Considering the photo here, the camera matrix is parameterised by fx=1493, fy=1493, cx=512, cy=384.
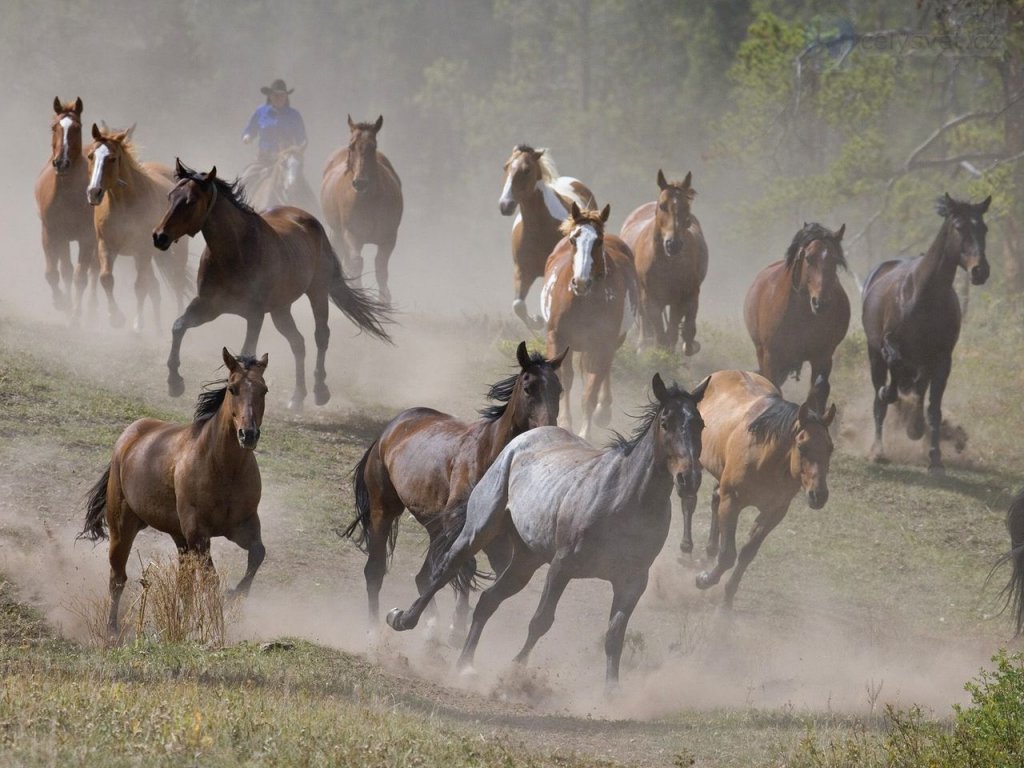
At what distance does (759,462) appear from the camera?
11812 millimetres

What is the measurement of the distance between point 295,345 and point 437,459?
19.9ft

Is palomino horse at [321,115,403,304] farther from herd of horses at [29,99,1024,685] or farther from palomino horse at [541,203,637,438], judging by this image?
palomino horse at [541,203,637,438]

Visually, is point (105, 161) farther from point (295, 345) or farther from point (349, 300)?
point (349, 300)

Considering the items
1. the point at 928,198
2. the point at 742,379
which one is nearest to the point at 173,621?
the point at 742,379

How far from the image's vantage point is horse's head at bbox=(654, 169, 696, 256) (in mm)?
17125

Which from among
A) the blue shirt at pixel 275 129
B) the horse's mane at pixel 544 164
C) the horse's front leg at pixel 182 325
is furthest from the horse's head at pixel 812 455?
the blue shirt at pixel 275 129

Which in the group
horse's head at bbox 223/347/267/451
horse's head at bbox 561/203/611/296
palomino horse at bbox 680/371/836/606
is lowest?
palomino horse at bbox 680/371/836/606

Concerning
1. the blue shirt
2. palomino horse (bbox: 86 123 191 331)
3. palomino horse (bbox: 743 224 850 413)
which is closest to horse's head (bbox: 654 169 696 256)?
palomino horse (bbox: 743 224 850 413)

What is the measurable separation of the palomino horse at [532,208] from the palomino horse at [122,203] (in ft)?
13.6

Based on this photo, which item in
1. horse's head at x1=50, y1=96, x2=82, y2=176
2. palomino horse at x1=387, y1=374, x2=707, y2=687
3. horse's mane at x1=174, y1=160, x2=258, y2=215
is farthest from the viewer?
horse's head at x1=50, y1=96, x2=82, y2=176

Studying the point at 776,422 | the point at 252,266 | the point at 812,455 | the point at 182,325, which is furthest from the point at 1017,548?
the point at 182,325

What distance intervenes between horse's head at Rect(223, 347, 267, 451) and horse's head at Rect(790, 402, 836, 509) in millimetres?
4223

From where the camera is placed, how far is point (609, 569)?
9.19 meters

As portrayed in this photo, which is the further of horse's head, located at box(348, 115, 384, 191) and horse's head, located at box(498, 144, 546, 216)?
horse's head, located at box(348, 115, 384, 191)
